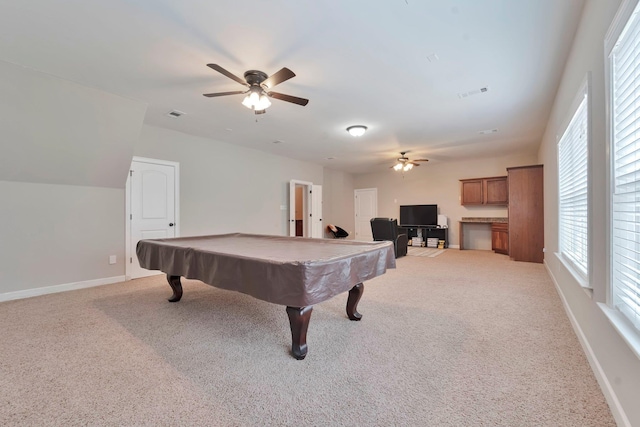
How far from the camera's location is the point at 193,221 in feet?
17.4

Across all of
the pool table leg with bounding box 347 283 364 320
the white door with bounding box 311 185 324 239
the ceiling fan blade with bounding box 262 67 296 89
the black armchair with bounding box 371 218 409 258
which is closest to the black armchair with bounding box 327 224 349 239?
the white door with bounding box 311 185 324 239

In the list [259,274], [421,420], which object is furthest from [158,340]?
[421,420]

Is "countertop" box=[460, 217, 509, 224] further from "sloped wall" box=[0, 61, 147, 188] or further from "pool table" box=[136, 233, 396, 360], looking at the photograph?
"sloped wall" box=[0, 61, 147, 188]

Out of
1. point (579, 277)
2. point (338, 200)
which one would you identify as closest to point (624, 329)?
point (579, 277)

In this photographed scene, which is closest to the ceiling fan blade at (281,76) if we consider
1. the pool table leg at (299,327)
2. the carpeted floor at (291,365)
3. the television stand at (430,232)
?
the pool table leg at (299,327)

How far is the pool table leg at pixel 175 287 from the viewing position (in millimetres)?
3258

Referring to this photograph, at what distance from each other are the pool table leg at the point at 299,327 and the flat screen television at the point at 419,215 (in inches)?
283

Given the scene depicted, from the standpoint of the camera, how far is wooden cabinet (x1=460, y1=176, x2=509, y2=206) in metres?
7.15

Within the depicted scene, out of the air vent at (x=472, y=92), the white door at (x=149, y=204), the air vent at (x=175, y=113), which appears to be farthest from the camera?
the white door at (x=149, y=204)

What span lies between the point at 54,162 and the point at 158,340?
315cm

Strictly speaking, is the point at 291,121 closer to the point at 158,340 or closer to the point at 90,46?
the point at 90,46

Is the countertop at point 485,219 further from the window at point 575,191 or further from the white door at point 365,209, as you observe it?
the window at point 575,191

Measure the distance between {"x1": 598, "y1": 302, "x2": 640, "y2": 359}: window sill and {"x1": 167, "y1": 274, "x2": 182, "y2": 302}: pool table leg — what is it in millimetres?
3688

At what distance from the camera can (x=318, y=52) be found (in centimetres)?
264
